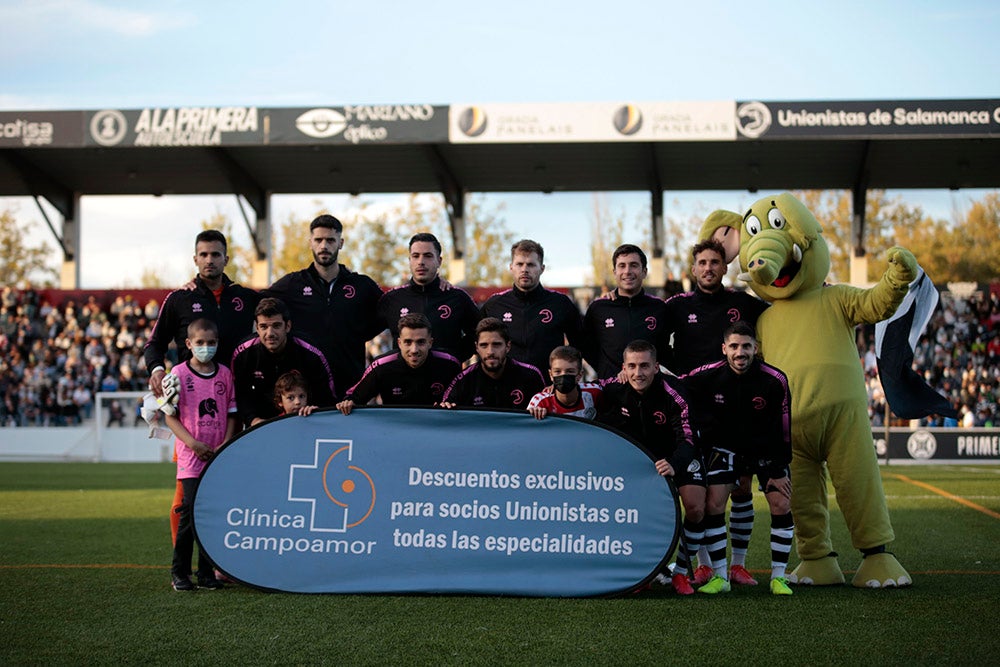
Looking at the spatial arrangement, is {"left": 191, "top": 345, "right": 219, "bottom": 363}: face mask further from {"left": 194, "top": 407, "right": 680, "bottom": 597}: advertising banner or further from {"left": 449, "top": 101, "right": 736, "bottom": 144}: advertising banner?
{"left": 449, "top": 101, "right": 736, "bottom": 144}: advertising banner

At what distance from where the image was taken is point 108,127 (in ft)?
74.8

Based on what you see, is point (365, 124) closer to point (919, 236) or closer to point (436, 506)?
point (436, 506)

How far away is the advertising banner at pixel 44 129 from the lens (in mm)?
22984

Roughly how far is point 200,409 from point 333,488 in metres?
0.98

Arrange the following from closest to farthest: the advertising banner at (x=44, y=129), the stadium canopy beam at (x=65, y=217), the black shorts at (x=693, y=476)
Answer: the black shorts at (x=693, y=476) < the advertising banner at (x=44, y=129) < the stadium canopy beam at (x=65, y=217)

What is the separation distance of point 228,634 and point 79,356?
21.1 meters

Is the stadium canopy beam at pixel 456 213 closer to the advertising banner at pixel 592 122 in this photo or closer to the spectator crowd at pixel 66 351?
the advertising banner at pixel 592 122

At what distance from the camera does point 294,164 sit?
24.7 m

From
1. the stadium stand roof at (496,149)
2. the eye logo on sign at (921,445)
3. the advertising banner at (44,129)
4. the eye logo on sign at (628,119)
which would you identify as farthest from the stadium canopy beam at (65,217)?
the eye logo on sign at (921,445)

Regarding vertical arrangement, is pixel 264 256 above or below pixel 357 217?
below

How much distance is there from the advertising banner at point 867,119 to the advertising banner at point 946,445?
6.93 metres

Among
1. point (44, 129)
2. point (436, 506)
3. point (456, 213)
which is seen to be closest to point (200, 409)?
point (436, 506)

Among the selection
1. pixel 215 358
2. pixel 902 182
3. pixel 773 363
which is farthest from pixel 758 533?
pixel 902 182

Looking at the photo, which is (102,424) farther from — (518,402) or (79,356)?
(518,402)
